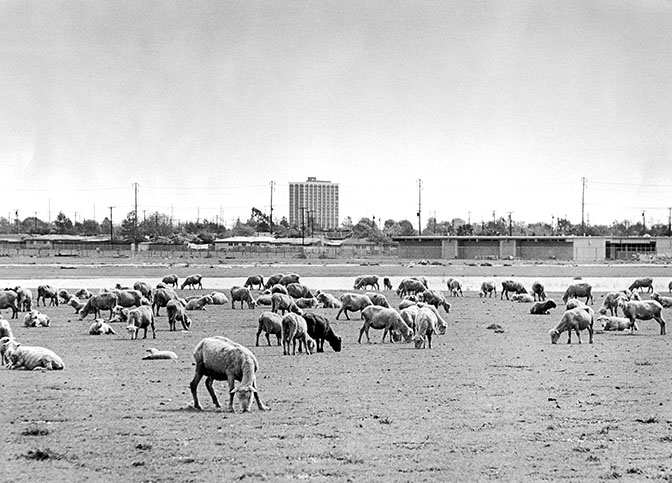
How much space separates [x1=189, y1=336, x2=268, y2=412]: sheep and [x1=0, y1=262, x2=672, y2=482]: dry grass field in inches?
15.7

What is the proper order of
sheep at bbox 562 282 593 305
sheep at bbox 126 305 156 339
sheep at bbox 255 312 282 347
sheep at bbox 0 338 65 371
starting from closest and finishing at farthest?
1. sheep at bbox 0 338 65 371
2. sheep at bbox 255 312 282 347
3. sheep at bbox 126 305 156 339
4. sheep at bbox 562 282 593 305

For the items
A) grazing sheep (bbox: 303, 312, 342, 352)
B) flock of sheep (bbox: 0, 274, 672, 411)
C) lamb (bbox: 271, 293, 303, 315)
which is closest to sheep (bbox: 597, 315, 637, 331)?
flock of sheep (bbox: 0, 274, 672, 411)

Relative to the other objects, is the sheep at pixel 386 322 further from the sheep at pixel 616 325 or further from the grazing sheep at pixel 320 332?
the sheep at pixel 616 325

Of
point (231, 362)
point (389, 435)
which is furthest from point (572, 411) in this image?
point (231, 362)

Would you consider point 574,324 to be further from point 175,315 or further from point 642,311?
point 175,315

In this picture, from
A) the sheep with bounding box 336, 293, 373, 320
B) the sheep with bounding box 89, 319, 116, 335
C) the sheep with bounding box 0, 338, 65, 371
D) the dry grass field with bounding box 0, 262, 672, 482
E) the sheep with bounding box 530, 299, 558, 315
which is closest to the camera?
the dry grass field with bounding box 0, 262, 672, 482

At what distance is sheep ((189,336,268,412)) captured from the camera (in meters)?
16.2

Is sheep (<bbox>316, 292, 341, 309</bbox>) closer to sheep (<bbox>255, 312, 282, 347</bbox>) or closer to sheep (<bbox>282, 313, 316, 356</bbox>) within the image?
sheep (<bbox>255, 312, 282, 347</bbox>)

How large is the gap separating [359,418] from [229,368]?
2550 mm

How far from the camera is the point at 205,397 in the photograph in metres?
17.8

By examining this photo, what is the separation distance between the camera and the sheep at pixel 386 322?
28062 millimetres

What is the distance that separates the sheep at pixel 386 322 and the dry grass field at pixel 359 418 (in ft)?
6.15

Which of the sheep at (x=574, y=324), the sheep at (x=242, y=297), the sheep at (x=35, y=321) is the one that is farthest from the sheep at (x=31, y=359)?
the sheep at (x=242, y=297)

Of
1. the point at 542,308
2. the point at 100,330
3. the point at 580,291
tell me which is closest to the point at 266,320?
the point at 100,330
